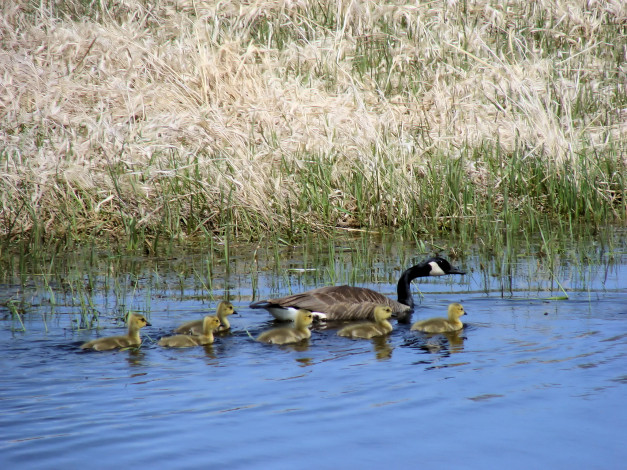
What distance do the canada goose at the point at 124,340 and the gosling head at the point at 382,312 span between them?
6.42 feet

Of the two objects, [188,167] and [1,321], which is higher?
[188,167]

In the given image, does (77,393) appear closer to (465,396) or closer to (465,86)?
(465,396)

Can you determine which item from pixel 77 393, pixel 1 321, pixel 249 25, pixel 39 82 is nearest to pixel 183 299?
pixel 1 321

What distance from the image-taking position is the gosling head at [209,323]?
6.82 m

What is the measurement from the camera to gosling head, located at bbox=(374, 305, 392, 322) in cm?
738

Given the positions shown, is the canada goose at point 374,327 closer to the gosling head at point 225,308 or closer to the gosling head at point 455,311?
the gosling head at point 455,311

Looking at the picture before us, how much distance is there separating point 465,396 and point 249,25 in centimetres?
1308

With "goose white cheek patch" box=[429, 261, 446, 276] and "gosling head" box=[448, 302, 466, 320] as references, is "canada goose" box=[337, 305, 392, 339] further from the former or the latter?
"goose white cheek patch" box=[429, 261, 446, 276]

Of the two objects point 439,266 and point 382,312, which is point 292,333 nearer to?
point 382,312

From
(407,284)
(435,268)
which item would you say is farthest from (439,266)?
(407,284)

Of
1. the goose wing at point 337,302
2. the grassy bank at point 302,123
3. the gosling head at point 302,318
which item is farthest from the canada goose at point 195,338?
the grassy bank at point 302,123

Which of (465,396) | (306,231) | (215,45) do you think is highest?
(215,45)

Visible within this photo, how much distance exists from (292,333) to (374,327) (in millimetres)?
735

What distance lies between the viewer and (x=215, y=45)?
15.3 metres
